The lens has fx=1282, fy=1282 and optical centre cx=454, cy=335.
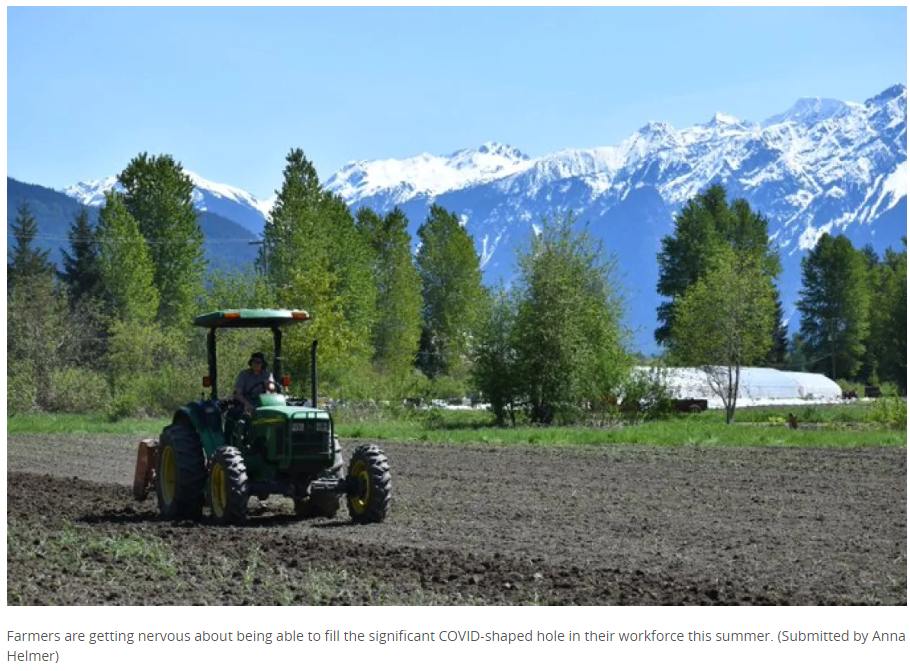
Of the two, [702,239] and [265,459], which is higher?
[702,239]

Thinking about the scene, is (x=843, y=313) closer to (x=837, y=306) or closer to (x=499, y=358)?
(x=837, y=306)

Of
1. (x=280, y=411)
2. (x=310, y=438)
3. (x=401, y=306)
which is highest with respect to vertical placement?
(x=401, y=306)

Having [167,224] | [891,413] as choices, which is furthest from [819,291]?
[891,413]

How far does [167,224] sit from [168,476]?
55.4 meters

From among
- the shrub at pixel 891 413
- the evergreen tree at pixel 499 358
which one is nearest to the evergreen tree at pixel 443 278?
the evergreen tree at pixel 499 358

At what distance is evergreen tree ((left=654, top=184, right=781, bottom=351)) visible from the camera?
89.6 m

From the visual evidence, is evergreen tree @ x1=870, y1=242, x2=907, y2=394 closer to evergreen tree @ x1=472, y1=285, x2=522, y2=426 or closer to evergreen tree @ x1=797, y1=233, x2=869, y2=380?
evergreen tree @ x1=797, y1=233, x2=869, y2=380

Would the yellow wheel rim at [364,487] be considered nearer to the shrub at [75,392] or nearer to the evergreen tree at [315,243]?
the shrub at [75,392]

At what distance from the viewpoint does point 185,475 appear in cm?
1661

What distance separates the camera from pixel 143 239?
6750cm

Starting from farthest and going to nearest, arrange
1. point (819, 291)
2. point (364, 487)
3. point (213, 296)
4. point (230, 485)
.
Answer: point (819, 291)
point (213, 296)
point (364, 487)
point (230, 485)

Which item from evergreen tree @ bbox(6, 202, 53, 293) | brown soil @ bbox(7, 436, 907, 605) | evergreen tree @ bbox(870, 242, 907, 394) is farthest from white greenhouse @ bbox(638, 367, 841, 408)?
brown soil @ bbox(7, 436, 907, 605)

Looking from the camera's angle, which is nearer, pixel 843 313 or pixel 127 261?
pixel 127 261
